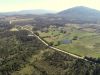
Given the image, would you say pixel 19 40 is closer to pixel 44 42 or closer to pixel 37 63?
pixel 44 42

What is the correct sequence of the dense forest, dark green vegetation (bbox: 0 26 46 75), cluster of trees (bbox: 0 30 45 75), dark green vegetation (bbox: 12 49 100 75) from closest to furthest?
1. dark green vegetation (bbox: 12 49 100 75)
2. the dense forest
3. cluster of trees (bbox: 0 30 45 75)
4. dark green vegetation (bbox: 0 26 46 75)

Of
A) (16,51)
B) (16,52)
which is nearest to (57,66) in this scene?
(16,52)

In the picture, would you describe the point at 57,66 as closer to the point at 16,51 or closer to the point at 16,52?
the point at 16,52

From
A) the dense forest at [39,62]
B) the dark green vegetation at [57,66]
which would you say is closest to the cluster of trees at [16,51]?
the dense forest at [39,62]

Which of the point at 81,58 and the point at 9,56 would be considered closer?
the point at 81,58

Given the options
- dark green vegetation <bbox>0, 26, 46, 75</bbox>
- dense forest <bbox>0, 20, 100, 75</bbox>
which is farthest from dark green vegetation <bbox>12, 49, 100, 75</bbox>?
dark green vegetation <bbox>0, 26, 46, 75</bbox>

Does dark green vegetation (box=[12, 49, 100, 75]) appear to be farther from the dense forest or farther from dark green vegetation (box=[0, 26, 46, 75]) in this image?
dark green vegetation (box=[0, 26, 46, 75])

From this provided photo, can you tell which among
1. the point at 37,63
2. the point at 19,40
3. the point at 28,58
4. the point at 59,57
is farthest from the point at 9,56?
the point at 19,40

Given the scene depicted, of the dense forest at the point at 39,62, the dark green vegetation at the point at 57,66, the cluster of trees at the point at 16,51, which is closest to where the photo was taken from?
the dark green vegetation at the point at 57,66

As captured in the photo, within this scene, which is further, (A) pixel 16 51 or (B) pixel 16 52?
(A) pixel 16 51

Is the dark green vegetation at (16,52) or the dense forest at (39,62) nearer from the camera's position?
the dense forest at (39,62)

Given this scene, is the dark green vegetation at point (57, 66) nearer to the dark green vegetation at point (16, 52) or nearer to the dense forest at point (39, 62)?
the dense forest at point (39, 62)
